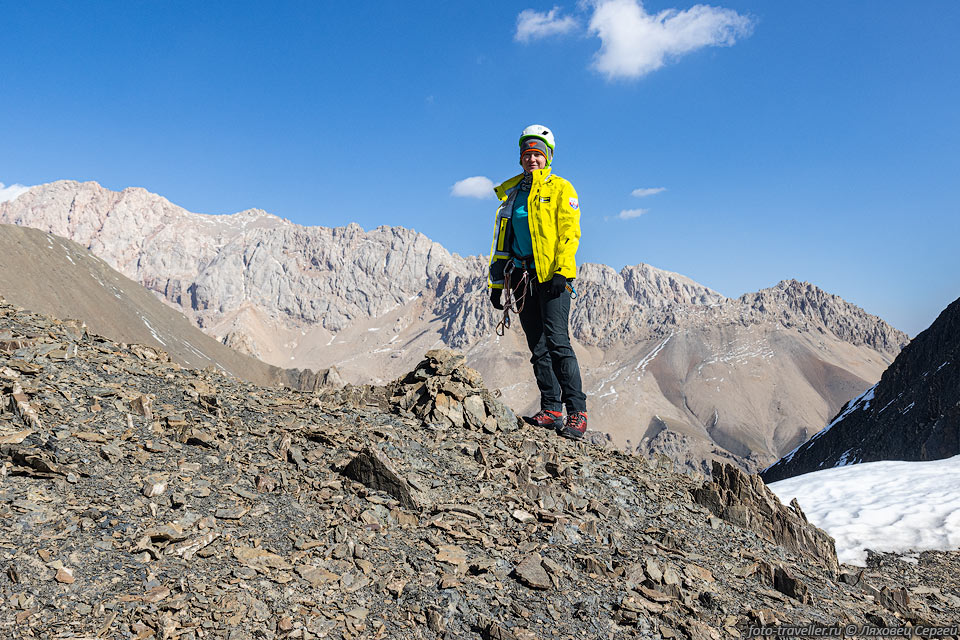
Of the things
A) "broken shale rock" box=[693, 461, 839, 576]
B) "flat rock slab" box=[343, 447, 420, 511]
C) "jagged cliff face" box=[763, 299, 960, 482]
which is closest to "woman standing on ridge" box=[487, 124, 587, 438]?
"broken shale rock" box=[693, 461, 839, 576]

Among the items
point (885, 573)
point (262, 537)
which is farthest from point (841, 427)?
point (262, 537)

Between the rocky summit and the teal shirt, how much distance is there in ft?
8.52

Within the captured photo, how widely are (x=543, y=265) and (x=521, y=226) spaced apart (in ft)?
2.78

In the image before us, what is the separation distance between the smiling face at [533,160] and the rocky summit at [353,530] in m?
3.77

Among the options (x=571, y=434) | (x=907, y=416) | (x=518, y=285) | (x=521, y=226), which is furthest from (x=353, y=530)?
(x=907, y=416)

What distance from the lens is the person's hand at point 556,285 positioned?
8539 millimetres

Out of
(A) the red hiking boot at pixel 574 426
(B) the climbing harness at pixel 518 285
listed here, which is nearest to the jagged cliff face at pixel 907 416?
(A) the red hiking boot at pixel 574 426

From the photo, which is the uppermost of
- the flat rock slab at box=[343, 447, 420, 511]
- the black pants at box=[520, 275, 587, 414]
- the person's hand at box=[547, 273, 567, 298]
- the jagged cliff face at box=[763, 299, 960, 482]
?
the jagged cliff face at box=[763, 299, 960, 482]

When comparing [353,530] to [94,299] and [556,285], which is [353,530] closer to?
[556,285]

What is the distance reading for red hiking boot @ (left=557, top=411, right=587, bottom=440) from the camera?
9.12 meters

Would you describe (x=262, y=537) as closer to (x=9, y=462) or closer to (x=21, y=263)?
(x=9, y=462)

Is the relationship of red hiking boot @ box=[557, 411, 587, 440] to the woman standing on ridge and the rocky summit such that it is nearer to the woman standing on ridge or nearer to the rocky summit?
the woman standing on ridge

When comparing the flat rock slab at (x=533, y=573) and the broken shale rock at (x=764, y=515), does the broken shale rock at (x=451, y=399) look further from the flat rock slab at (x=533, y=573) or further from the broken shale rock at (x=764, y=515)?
the flat rock slab at (x=533, y=573)

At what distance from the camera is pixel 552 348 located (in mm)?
9055
